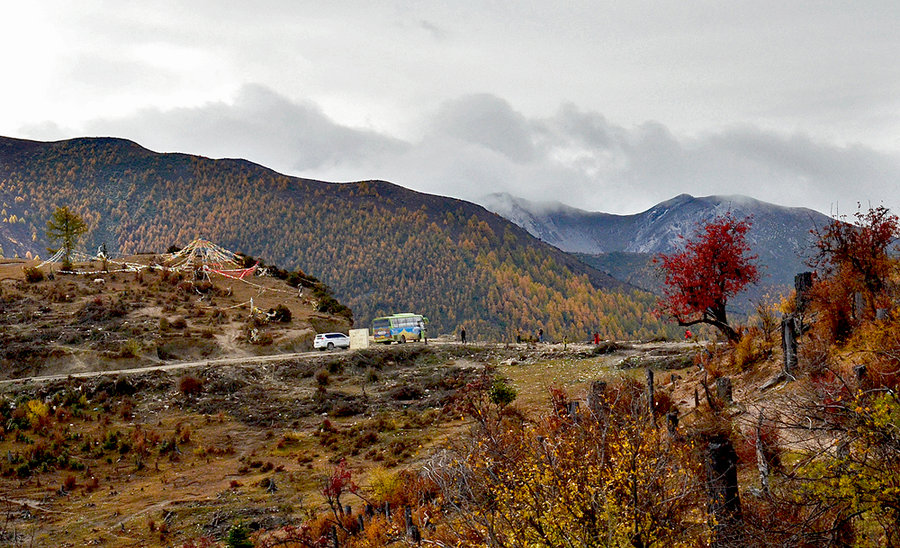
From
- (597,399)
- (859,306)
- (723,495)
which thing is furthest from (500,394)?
(723,495)

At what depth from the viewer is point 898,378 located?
10.7 metres

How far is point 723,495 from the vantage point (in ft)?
26.6

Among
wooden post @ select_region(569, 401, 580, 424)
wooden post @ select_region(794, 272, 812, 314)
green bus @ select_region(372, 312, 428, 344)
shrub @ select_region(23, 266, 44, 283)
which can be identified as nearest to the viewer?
wooden post @ select_region(569, 401, 580, 424)

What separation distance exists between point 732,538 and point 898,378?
5.87m

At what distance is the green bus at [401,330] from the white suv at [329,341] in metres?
4.92

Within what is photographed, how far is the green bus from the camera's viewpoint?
50281 millimetres

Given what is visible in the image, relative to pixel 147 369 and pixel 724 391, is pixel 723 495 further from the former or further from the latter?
pixel 147 369

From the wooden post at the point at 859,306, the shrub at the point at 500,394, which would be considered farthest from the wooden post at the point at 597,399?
the wooden post at the point at 859,306

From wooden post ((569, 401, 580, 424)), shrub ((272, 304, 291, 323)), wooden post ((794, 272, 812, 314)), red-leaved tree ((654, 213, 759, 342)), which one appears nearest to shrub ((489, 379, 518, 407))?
wooden post ((569, 401, 580, 424))

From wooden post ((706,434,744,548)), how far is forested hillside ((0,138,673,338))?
12382 centimetres

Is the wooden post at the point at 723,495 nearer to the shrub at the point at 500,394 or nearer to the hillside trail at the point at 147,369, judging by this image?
the shrub at the point at 500,394

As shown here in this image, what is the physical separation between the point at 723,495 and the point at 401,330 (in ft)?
142

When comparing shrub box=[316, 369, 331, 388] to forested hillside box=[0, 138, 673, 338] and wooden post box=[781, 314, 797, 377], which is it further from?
forested hillside box=[0, 138, 673, 338]

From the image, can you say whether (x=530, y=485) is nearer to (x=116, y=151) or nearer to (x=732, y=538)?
(x=732, y=538)
